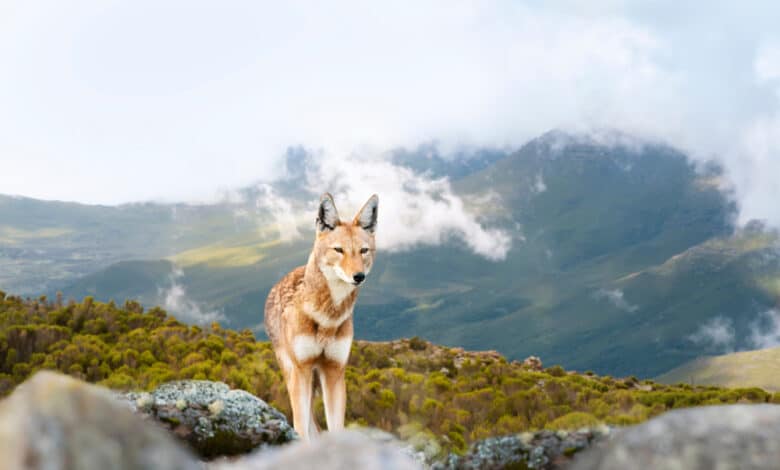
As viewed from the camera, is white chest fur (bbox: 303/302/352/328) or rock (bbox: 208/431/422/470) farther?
white chest fur (bbox: 303/302/352/328)

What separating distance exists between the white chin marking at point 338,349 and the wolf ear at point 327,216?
5.07ft

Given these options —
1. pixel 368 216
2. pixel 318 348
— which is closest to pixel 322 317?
pixel 318 348

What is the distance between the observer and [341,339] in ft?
28.0

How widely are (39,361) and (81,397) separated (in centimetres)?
1087

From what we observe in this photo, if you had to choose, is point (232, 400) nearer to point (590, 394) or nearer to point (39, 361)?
point (39, 361)

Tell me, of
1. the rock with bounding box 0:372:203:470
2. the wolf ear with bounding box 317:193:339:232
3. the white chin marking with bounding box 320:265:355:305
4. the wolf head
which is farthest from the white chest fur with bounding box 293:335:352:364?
the rock with bounding box 0:372:203:470

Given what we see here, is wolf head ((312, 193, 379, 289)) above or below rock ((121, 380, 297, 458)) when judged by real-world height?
above

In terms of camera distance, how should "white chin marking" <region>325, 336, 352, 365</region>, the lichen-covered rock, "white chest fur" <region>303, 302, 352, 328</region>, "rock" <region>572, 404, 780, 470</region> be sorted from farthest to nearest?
1. "white chin marking" <region>325, 336, 352, 365</region>
2. "white chest fur" <region>303, 302, 352, 328</region>
3. the lichen-covered rock
4. "rock" <region>572, 404, 780, 470</region>

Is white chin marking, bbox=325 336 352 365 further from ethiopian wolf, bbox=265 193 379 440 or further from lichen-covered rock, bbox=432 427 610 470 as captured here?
lichen-covered rock, bbox=432 427 610 470

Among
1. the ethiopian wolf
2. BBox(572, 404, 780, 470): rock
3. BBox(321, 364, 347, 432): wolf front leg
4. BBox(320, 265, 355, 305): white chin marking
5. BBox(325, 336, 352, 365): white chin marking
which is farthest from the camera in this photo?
BBox(321, 364, 347, 432): wolf front leg

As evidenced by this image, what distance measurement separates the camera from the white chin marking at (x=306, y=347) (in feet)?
27.5

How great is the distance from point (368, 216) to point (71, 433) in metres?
5.87

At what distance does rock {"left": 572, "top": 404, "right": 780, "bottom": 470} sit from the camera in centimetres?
316

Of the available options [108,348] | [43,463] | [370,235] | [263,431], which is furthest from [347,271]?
[108,348]
